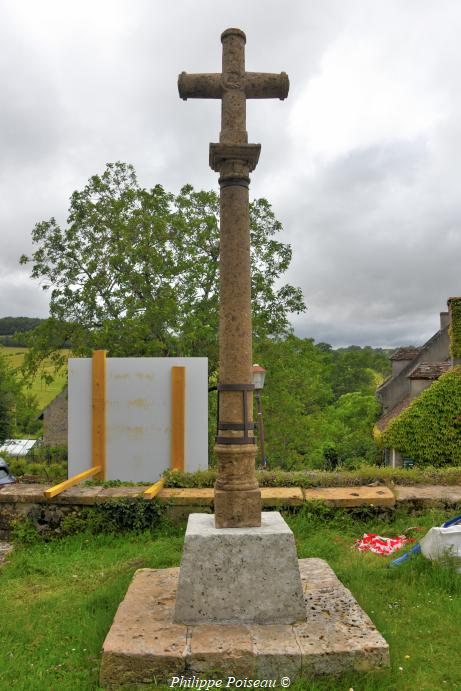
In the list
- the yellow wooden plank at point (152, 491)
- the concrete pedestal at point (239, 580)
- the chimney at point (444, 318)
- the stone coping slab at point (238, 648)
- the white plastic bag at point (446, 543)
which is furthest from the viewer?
the chimney at point (444, 318)

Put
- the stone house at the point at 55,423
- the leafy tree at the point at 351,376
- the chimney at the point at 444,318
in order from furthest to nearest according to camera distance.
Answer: the leafy tree at the point at 351,376 → the stone house at the point at 55,423 → the chimney at the point at 444,318

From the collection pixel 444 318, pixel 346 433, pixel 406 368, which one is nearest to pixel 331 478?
pixel 406 368

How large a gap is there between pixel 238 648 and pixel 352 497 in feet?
10.8

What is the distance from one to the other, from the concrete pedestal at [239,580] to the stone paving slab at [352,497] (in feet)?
8.71

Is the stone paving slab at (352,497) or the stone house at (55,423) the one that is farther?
the stone house at (55,423)

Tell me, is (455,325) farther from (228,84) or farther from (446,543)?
(228,84)

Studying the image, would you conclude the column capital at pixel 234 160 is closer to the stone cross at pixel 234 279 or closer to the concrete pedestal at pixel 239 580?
the stone cross at pixel 234 279

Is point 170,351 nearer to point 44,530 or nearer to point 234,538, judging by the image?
point 44,530

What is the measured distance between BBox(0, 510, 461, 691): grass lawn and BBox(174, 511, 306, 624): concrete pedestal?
22.7 inches

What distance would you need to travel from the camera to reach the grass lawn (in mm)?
3316

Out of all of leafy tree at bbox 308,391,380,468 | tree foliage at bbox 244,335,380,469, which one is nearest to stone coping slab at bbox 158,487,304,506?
tree foliage at bbox 244,335,380,469

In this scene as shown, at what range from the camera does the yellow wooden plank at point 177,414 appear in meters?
8.80

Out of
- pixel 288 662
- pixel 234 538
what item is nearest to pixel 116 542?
pixel 234 538

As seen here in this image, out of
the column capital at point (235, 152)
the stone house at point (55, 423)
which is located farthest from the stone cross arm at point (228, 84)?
the stone house at point (55, 423)
